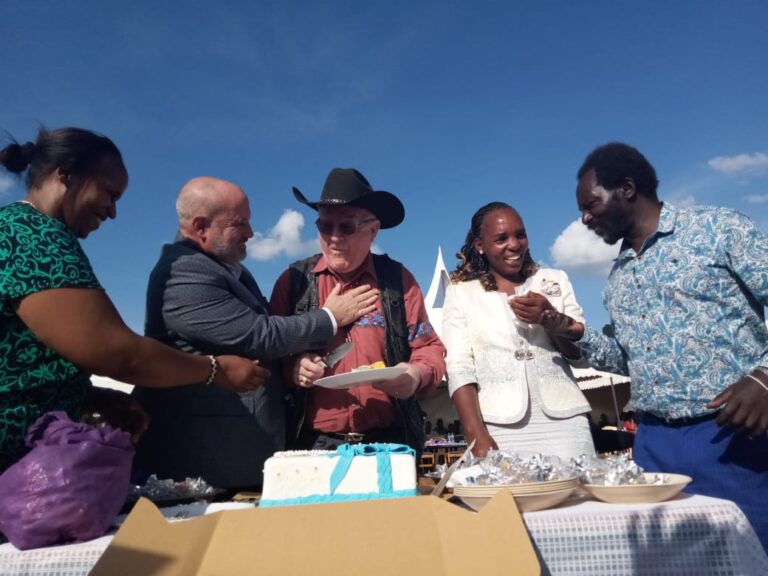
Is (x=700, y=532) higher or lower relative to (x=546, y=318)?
lower

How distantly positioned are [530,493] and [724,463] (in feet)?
3.86

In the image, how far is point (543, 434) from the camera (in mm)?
2301

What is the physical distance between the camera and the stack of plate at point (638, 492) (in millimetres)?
1257

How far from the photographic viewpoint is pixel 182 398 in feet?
6.81

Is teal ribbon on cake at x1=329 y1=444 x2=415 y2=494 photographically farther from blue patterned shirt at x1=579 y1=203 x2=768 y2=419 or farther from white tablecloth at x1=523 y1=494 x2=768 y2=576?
blue patterned shirt at x1=579 y1=203 x2=768 y2=419

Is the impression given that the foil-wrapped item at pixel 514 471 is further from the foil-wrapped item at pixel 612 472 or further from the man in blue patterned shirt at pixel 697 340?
the man in blue patterned shirt at pixel 697 340

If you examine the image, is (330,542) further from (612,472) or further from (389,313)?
(389,313)

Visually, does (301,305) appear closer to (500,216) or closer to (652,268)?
(500,216)

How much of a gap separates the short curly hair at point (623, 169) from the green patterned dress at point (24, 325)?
2164 mm

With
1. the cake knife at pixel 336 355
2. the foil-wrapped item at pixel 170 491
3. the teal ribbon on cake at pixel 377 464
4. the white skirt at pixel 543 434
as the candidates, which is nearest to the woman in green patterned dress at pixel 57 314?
the foil-wrapped item at pixel 170 491

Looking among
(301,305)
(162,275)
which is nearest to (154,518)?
(162,275)

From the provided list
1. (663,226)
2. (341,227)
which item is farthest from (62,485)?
(663,226)

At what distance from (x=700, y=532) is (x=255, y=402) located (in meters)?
1.64

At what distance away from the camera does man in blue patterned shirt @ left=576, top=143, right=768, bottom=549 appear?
189cm
